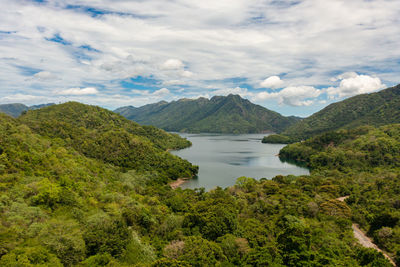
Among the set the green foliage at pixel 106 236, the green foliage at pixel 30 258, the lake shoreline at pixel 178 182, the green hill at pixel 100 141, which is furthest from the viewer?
the green hill at pixel 100 141

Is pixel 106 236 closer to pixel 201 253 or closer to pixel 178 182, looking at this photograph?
pixel 201 253

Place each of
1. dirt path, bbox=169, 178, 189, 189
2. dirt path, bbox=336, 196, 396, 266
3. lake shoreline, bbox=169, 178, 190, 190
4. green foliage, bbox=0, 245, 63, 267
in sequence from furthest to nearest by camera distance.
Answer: dirt path, bbox=169, 178, 189, 189 → lake shoreline, bbox=169, 178, 190, 190 → dirt path, bbox=336, 196, 396, 266 → green foliage, bbox=0, 245, 63, 267

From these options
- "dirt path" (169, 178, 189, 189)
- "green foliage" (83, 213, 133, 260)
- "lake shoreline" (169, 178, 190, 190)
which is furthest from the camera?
"dirt path" (169, 178, 189, 189)

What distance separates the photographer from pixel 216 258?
79.5 feet

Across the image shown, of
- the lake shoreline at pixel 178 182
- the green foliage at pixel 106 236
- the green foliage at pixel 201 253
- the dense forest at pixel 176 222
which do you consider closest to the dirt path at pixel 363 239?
the dense forest at pixel 176 222

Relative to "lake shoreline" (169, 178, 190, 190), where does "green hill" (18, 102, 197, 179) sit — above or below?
above

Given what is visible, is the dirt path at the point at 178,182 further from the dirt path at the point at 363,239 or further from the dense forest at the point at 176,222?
the dirt path at the point at 363,239

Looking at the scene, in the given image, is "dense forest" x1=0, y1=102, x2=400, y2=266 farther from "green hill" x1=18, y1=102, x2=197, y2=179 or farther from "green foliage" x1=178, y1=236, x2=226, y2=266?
"green hill" x1=18, y1=102, x2=197, y2=179

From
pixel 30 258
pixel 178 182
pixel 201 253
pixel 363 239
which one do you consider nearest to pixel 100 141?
Answer: pixel 178 182

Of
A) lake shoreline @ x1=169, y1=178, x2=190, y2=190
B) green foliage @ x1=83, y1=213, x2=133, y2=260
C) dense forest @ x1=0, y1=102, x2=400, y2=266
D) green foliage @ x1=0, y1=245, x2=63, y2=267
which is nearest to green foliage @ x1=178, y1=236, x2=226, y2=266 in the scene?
dense forest @ x1=0, y1=102, x2=400, y2=266

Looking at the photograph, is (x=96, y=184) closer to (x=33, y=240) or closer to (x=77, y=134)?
(x=33, y=240)

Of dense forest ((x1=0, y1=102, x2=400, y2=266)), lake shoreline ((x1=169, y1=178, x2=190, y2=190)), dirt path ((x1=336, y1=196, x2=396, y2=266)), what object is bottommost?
lake shoreline ((x1=169, y1=178, x2=190, y2=190))

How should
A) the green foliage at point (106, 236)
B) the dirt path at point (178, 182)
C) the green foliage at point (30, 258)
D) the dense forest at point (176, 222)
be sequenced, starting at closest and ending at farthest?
the green foliage at point (30, 258), the dense forest at point (176, 222), the green foliage at point (106, 236), the dirt path at point (178, 182)

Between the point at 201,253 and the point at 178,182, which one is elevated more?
the point at 201,253
